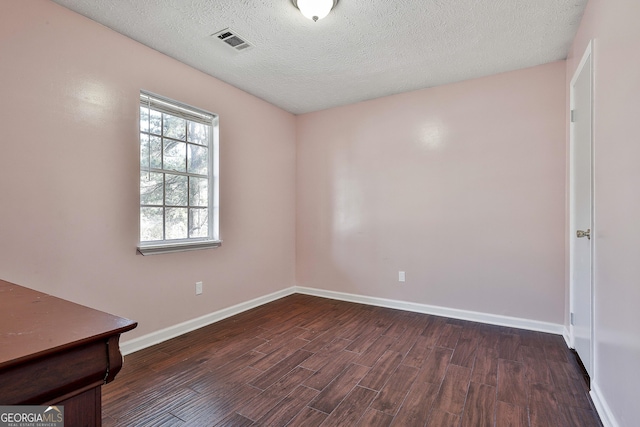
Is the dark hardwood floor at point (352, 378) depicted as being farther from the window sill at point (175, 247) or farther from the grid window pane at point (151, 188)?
the grid window pane at point (151, 188)

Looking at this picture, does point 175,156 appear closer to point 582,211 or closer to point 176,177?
point 176,177

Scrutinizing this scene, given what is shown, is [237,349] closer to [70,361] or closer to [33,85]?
[70,361]

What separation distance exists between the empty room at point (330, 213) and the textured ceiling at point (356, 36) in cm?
2

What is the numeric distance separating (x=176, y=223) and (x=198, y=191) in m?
0.41

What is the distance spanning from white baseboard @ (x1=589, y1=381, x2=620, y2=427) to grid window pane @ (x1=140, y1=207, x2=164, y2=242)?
333 centimetres

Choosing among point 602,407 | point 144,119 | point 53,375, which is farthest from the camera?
point 144,119

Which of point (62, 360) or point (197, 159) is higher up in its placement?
point (197, 159)

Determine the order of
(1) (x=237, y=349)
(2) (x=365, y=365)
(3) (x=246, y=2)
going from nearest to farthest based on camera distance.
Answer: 1. (3) (x=246, y=2)
2. (2) (x=365, y=365)
3. (1) (x=237, y=349)

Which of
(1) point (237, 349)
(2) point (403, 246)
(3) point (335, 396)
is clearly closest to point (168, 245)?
(1) point (237, 349)

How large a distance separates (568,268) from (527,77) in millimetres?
1862

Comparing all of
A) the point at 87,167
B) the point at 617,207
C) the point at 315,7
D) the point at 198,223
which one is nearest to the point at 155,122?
the point at 87,167

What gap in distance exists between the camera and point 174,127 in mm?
2934

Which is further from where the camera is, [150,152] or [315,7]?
[150,152]

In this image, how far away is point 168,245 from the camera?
2.74 meters
